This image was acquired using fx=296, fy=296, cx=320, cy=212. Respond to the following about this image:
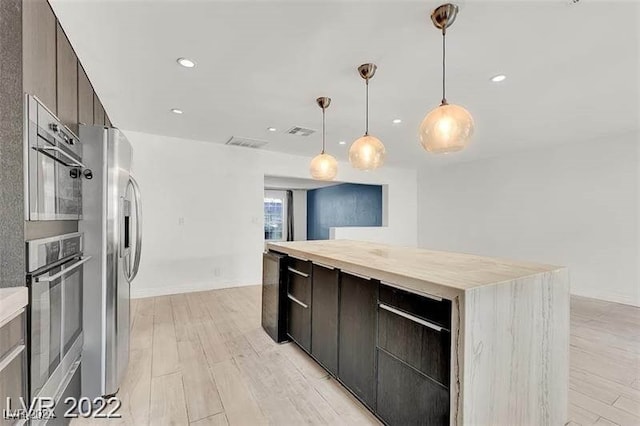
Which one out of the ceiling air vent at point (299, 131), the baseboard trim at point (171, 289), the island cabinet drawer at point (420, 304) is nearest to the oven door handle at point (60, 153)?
the island cabinet drawer at point (420, 304)

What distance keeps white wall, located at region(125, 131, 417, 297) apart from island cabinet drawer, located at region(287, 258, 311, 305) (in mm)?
2447

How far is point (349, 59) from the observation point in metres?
2.23

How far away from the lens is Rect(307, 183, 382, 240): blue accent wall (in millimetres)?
7840

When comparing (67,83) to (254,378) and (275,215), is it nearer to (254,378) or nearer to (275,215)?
(254,378)

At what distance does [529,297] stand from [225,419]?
5.86 ft

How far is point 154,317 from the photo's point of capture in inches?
134

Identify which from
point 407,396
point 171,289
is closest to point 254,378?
point 407,396

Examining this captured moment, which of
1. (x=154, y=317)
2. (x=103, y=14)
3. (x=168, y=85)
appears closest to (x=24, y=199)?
(x=103, y=14)

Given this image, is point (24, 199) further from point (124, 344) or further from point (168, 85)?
point (168, 85)

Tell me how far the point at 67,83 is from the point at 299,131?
256 cm

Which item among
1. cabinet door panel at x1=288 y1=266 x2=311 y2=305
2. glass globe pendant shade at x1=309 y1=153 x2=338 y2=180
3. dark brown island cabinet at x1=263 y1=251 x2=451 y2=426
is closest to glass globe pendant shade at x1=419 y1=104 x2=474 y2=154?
dark brown island cabinet at x1=263 y1=251 x2=451 y2=426

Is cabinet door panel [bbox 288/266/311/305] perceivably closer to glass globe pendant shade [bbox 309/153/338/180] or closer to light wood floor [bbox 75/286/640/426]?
light wood floor [bbox 75/286/640/426]

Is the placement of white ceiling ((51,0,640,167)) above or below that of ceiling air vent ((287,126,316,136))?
above

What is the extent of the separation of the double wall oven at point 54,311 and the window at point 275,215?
8.35 m
